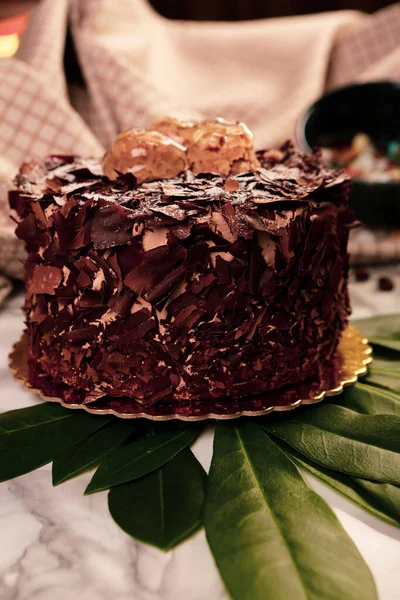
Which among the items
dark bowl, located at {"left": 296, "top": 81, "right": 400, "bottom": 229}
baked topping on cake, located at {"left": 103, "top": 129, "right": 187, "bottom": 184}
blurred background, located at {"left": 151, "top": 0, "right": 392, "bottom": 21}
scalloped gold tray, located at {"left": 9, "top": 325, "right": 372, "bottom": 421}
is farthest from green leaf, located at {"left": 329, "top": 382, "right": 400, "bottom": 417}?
blurred background, located at {"left": 151, "top": 0, "right": 392, "bottom": 21}

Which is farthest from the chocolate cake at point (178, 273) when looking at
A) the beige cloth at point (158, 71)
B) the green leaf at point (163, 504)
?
the beige cloth at point (158, 71)

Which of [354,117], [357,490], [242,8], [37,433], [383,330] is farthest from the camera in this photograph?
[242,8]

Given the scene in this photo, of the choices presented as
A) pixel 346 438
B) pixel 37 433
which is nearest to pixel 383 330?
pixel 346 438

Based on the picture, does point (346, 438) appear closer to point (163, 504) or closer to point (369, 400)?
point (369, 400)

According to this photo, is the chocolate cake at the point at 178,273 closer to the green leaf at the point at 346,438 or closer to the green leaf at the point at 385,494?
the green leaf at the point at 346,438

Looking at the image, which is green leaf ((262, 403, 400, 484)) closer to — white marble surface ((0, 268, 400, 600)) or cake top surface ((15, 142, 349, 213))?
white marble surface ((0, 268, 400, 600))

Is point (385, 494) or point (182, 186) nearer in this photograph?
point (385, 494)
